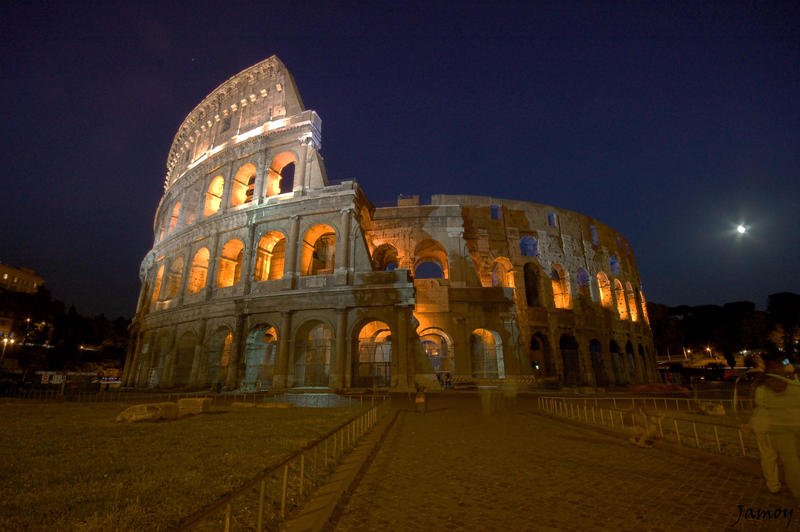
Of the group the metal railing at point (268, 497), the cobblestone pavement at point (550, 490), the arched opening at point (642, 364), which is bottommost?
the cobblestone pavement at point (550, 490)

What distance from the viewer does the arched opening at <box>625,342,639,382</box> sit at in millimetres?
30578

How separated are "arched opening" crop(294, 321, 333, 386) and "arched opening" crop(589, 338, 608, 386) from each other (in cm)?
2026

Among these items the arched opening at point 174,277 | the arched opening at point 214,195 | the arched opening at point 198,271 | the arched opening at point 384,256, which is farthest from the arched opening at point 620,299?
the arched opening at point 174,277

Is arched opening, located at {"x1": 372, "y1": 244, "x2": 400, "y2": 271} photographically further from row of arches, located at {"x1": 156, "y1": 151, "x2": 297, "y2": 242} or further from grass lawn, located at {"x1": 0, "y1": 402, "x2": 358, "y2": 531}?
grass lawn, located at {"x1": 0, "y1": 402, "x2": 358, "y2": 531}

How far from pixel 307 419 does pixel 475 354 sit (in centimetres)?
1740

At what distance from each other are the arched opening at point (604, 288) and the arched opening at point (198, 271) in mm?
31426

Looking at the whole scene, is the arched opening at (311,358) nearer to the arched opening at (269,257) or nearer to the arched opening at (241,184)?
the arched opening at (269,257)

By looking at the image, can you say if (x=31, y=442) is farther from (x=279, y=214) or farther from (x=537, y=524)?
(x=279, y=214)

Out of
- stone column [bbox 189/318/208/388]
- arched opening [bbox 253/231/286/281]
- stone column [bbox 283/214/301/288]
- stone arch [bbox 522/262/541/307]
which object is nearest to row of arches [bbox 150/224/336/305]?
arched opening [bbox 253/231/286/281]

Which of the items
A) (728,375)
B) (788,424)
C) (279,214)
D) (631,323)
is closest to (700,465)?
(788,424)

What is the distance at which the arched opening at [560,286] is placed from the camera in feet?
97.5

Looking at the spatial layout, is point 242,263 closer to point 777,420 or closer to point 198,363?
point 198,363

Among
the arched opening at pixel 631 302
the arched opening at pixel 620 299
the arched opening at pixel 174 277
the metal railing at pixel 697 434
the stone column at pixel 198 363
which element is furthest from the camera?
the arched opening at pixel 631 302

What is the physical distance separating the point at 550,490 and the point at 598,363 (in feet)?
94.5
